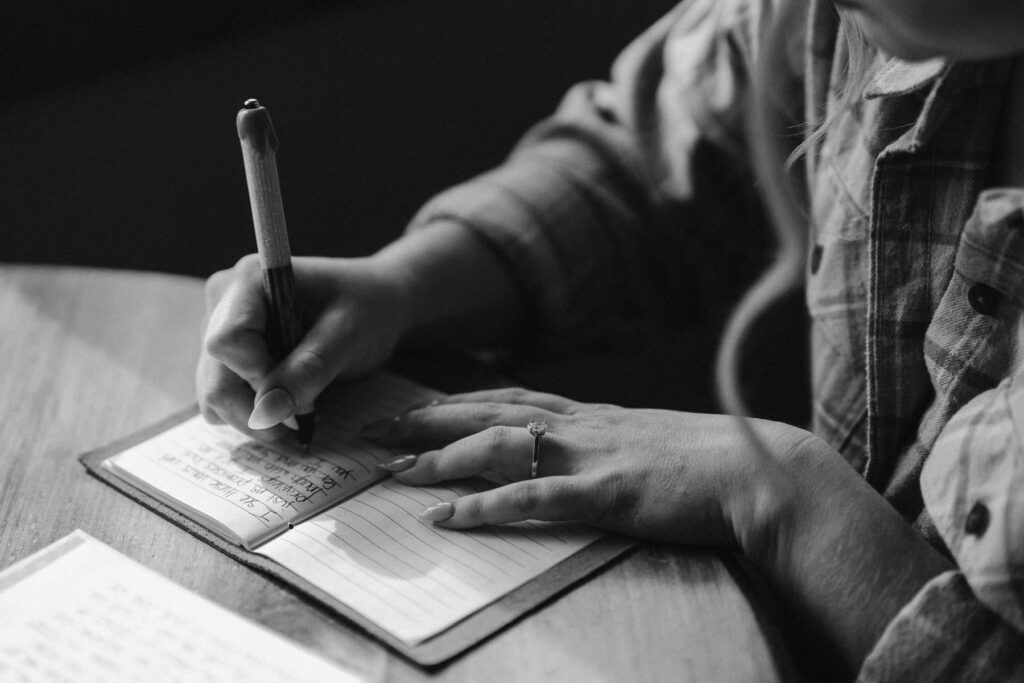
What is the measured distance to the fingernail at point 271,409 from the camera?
0.70 m

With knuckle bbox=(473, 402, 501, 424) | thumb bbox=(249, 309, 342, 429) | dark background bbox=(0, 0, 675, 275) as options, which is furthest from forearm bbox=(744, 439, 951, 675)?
dark background bbox=(0, 0, 675, 275)

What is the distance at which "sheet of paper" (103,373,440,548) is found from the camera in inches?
25.7

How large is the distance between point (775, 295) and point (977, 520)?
0.43m

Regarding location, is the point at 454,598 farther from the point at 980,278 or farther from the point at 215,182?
the point at 215,182

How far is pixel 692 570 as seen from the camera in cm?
59

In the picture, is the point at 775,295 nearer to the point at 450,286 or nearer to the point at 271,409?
the point at 450,286

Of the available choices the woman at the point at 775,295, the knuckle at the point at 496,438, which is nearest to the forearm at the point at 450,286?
the woman at the point at 775,295

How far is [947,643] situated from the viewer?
533 mm

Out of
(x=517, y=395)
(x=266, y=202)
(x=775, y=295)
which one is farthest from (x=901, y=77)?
(x=266, y=202)

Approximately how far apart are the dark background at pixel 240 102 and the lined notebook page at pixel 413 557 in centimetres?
125

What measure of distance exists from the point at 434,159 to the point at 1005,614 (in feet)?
5.27

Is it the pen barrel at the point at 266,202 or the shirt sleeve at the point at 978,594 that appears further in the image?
the pen barrel at the point at 266,202

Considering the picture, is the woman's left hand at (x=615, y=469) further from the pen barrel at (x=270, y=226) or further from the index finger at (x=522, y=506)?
the pen barrel at (x=270, y=226)

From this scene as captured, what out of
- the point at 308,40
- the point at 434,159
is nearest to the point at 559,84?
the point at 434,159
